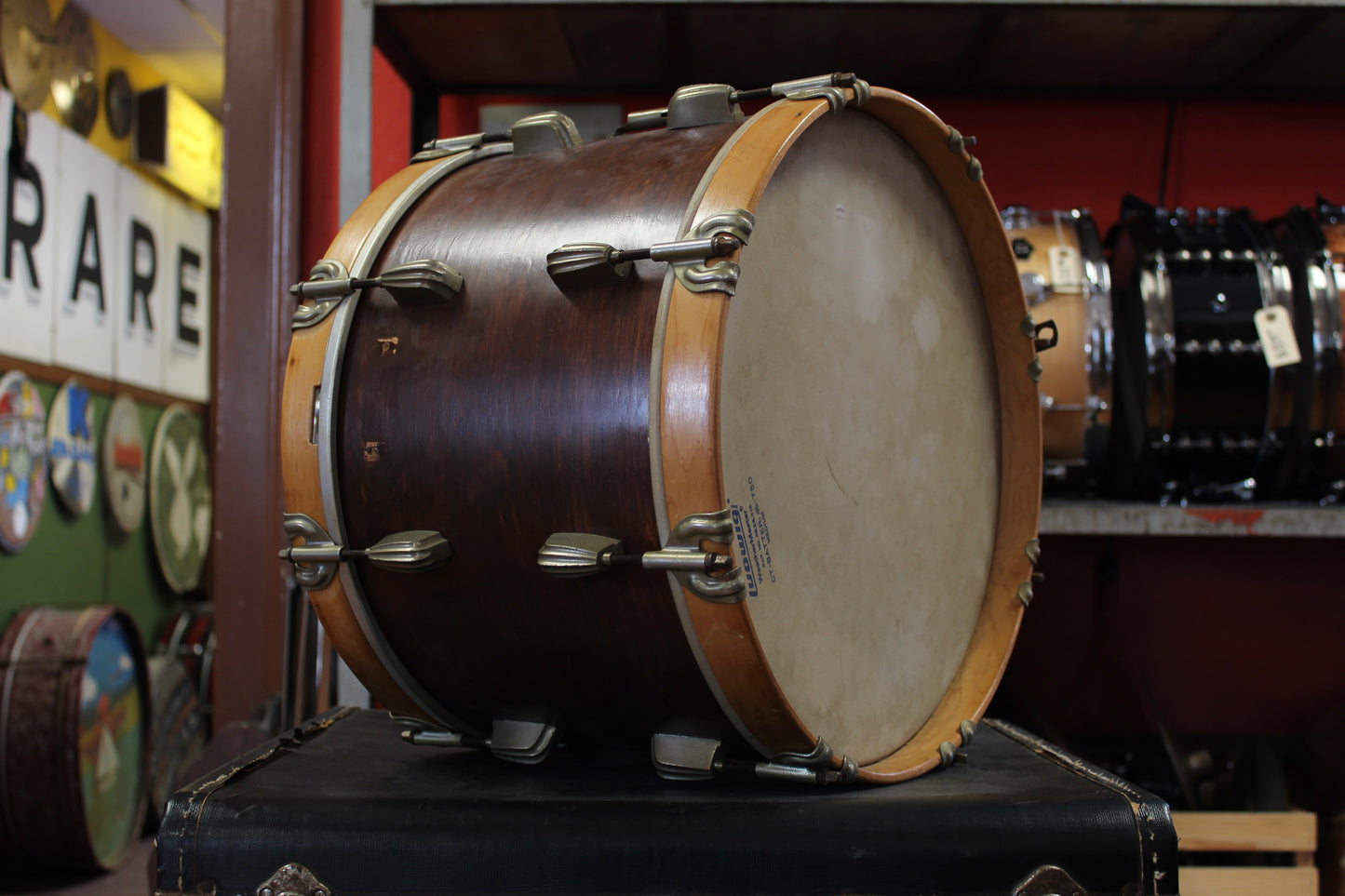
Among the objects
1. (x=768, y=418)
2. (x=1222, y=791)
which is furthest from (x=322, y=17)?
(x=1222, y=791)

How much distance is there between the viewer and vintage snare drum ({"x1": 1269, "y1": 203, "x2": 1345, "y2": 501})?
1.70 meters

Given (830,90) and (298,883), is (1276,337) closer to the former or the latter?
(830,90)

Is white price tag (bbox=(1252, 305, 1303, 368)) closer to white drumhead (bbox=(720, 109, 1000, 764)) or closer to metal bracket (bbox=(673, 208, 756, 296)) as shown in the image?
white drumhead (bbox=(720, 109, 1000, 764))

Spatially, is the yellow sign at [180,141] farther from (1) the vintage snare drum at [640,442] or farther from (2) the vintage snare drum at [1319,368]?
(2) the vintage snare drum at [1319,368]

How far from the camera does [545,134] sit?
1029 millimetres

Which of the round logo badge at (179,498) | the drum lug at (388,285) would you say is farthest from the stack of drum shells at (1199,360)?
the round logo badge at (179,498)

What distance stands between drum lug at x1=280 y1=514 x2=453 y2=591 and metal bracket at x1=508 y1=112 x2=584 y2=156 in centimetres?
42

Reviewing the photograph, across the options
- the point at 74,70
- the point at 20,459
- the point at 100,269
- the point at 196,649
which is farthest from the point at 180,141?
the point at 196,649

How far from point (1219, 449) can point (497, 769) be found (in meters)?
1.38

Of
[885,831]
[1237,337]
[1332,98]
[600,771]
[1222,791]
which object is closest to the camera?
[885,831]

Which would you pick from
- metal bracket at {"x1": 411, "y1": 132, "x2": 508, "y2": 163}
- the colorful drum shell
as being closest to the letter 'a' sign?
the colorful drum shell

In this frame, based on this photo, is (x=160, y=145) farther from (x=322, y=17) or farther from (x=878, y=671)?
(x=878, y=671)

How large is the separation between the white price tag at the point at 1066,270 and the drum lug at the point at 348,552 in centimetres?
131

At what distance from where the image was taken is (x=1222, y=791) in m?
1.87
